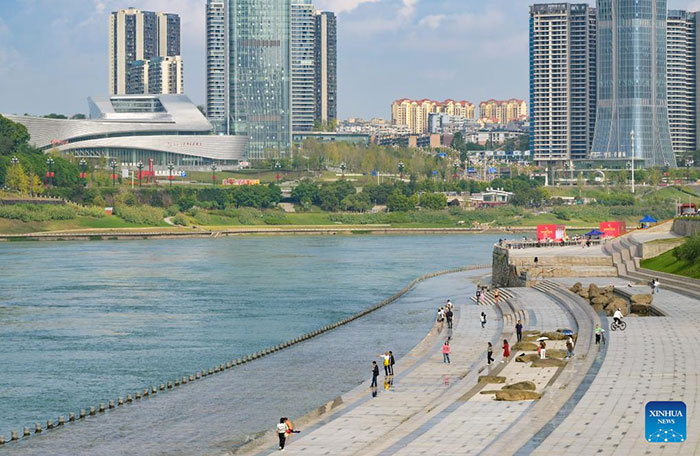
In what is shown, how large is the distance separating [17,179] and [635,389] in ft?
535

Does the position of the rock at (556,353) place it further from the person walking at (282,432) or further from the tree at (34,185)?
the tree at (34,185)

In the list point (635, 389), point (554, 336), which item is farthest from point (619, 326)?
point (635, 389)

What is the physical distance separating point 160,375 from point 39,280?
50420 mm

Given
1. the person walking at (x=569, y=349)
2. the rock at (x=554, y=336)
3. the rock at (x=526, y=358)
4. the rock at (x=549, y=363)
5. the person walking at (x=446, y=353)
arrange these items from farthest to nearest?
the rock at (x=554, y=336), the person walking at (x=446, y=353), the rock at (x=526, y=358), the person walking at (x=569, y=349), the rock at (x=549, y=363)

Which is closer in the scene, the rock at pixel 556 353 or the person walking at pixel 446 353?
the rock at pixel 556 353

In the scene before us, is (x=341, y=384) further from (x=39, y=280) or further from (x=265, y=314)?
(x=39, y=280)

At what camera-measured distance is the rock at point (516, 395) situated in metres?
40.8

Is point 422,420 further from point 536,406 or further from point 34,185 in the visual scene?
point 34,185

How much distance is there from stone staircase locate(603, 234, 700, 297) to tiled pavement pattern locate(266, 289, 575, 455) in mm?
21578

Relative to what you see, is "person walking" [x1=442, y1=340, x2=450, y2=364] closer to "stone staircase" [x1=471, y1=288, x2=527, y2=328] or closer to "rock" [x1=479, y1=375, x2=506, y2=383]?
"rock" [x1=479, y1=375, x2=506, y2=383]

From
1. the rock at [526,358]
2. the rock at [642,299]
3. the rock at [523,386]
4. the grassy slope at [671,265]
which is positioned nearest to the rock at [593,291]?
the rock at [642,299]

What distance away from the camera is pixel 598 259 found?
86.8 metres

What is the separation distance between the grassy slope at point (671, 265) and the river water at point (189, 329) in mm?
14921

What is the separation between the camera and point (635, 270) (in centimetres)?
8206
